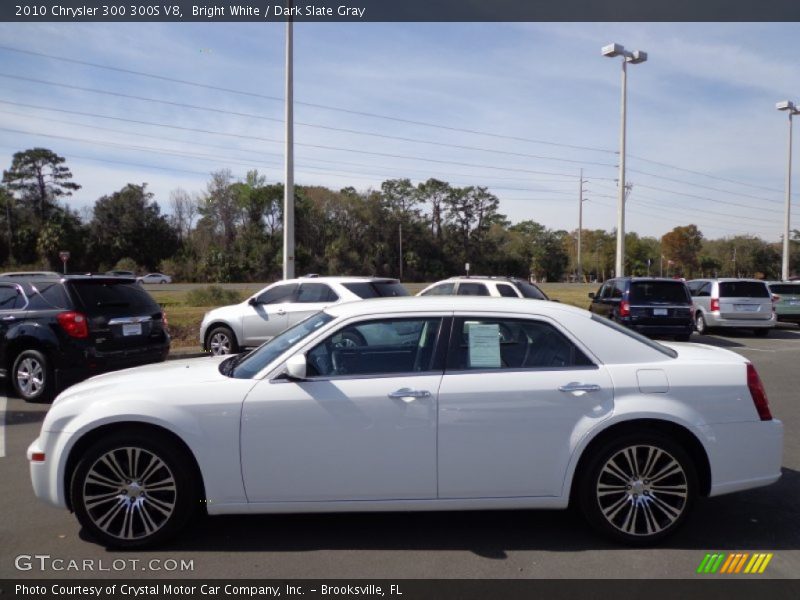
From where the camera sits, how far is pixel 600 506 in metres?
4.08

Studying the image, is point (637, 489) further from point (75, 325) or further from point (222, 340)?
point (222, 340)

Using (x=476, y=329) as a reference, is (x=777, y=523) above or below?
below

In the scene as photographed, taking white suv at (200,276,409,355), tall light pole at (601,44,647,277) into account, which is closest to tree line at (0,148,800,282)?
tall light pole at (601,44,647,277)

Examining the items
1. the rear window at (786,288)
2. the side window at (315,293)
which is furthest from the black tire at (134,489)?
the rear window at (786,288)

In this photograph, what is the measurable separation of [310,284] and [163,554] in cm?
853

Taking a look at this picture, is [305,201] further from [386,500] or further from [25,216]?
[386,500]

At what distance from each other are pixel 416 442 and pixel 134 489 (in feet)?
5.98

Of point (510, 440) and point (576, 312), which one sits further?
point (576, 312)

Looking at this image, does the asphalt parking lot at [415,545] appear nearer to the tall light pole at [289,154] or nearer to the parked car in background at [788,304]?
the tall light pole at [289,154]

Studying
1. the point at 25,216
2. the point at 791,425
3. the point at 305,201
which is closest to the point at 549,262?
the point at 305,201

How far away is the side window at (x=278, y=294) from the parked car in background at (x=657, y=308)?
26.9ft

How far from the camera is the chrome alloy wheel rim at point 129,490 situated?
4035 millimetres

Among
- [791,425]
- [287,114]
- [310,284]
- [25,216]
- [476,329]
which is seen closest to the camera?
[476,329]

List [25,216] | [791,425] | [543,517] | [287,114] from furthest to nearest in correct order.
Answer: [25,216], [287,114], [791,425], [543,517]
